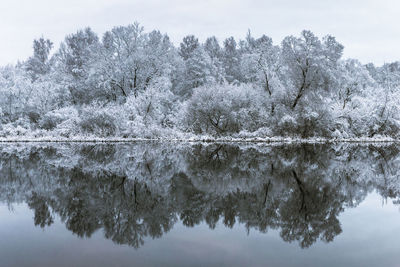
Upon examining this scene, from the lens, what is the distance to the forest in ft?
104

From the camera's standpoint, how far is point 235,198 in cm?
791

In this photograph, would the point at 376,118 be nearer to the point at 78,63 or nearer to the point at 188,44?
the point at 188,44

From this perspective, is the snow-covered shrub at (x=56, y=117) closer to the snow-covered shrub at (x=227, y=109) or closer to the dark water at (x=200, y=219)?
the snow-covered shrub at (x=227, y=109)

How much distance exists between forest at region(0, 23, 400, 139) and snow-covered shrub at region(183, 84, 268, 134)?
0.09 m

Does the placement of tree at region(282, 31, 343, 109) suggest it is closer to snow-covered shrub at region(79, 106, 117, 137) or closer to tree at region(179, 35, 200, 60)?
snow-covered shrub at region(79, 106, 117, 137)

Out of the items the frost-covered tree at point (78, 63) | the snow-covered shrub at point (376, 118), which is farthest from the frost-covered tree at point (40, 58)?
the snow-covered shrub at point (376, 118)

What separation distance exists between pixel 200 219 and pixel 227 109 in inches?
1050

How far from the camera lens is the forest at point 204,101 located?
3172 centimetres

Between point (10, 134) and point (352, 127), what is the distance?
32.2 m

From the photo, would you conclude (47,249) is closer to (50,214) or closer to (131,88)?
(50,214)

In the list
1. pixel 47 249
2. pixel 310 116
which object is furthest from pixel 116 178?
pixel 310 116

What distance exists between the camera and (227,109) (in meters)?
32.5

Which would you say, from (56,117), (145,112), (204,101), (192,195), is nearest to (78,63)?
(56,117)

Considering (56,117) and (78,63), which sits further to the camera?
(78,63)
